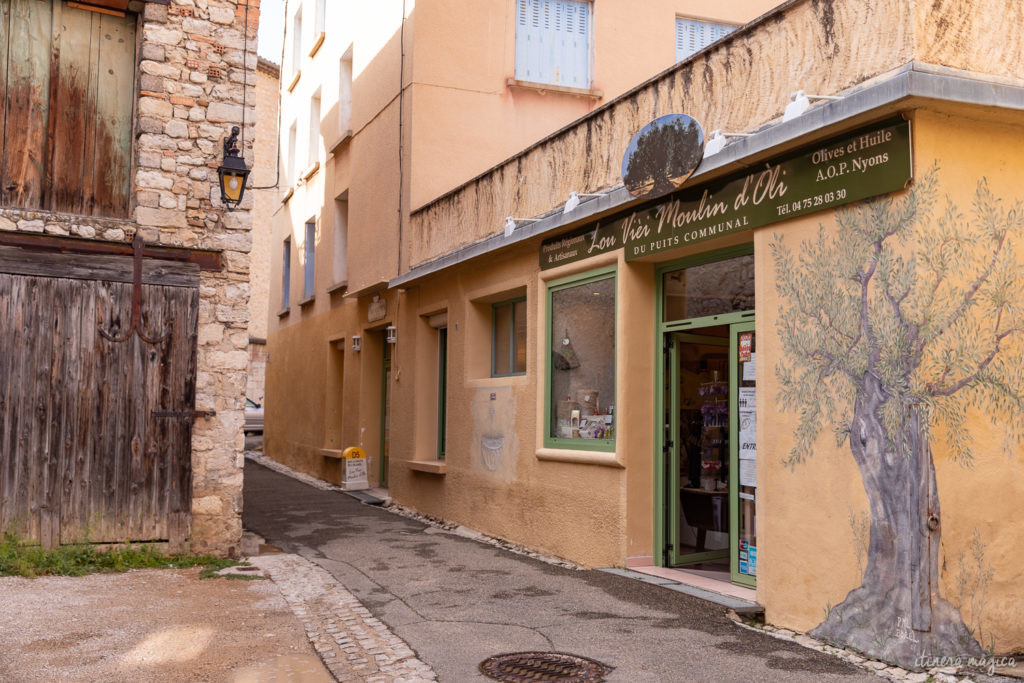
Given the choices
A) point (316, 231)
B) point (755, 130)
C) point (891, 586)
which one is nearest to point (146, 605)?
point (891, 586)

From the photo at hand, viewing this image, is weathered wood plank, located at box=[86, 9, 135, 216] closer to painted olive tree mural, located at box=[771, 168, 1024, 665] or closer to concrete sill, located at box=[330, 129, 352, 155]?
painted olive tree mural, located at box=[771, 168, 1024, 665]

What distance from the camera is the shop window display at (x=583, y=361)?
8078 mm

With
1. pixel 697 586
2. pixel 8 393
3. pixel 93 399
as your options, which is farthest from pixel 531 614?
pixel 8 393

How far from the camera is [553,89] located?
12570 mm

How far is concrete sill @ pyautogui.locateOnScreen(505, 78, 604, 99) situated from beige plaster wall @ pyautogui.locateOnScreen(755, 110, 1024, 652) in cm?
706

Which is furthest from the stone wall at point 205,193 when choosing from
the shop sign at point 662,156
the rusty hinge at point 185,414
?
the shop sign at point 662,156

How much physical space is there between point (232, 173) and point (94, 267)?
1.39 metres

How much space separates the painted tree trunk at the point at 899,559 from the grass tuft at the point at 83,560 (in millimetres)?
4970

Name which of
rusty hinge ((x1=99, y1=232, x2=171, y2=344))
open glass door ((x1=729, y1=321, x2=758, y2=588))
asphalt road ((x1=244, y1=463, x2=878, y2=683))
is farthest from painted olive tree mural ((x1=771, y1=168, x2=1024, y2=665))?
rusty hinge ((x1=99, y1=232, x2=171, y2=344))

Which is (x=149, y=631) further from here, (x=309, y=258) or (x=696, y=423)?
(x=309, y=258)

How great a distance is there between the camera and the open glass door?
6.71m

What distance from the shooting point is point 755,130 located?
6340mm

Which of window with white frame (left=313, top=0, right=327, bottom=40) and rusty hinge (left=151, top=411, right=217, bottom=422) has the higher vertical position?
window with white frame (left=313, top=0, right=327, bottom=40)

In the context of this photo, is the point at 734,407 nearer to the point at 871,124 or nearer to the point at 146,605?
the point at 871,124
